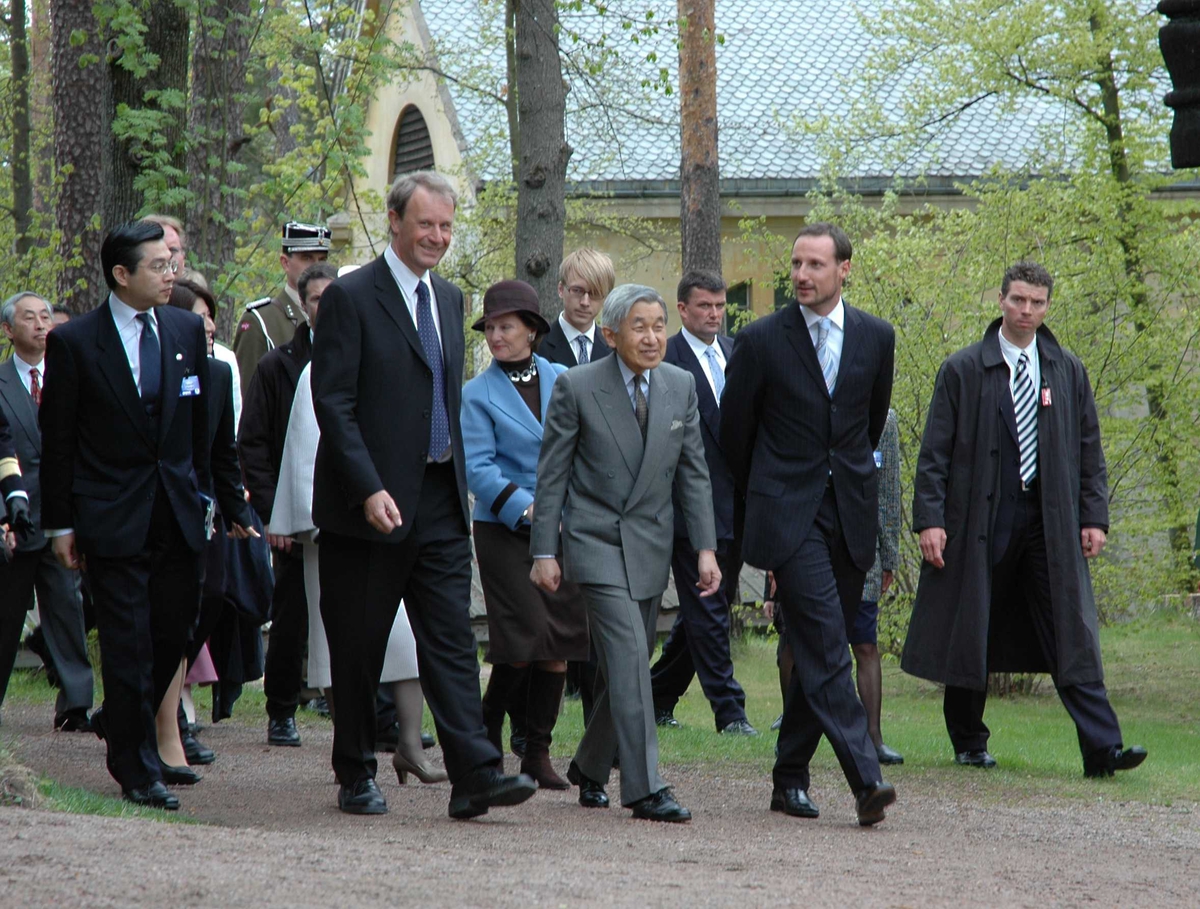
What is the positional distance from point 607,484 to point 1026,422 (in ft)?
8.83

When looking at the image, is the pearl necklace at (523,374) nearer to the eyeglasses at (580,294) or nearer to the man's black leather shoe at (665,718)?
the eyeglasses at (580,294)

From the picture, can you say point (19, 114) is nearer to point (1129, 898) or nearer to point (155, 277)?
point (155, 277)

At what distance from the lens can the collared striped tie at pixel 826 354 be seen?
692 centimetres

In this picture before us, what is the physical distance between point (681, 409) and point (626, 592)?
0.81 m

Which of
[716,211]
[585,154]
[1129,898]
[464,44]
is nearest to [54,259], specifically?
[716,211]

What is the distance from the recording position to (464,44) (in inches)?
1168

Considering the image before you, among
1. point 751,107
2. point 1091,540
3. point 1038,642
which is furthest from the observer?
point 751,107

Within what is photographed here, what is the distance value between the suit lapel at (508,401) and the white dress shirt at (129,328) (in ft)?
4.68

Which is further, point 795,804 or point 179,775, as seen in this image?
point 179,775

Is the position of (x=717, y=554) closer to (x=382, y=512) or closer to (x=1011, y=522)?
(x=1011, y=522)

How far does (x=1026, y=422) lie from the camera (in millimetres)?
8422

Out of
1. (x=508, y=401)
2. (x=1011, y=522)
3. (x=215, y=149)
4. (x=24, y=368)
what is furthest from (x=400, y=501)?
(x=215, y=149)

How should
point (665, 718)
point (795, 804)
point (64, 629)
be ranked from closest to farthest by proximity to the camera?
1. point (795, 804)
2. point (64, 629)
3. point (665, 718)

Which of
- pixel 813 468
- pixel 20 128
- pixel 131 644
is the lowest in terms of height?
pixel 131 644
